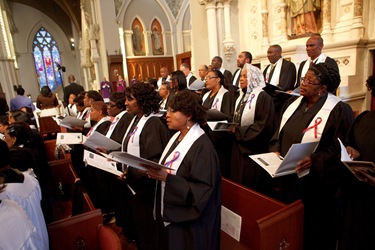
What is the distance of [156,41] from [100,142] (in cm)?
1504

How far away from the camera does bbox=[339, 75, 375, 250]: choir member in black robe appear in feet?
5.07

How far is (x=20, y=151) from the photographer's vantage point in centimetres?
191

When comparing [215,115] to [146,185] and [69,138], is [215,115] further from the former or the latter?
[69,138]

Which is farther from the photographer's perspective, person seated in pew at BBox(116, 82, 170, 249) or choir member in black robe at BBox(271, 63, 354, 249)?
person seated in pew at BBox(116, 82, 170, 249)

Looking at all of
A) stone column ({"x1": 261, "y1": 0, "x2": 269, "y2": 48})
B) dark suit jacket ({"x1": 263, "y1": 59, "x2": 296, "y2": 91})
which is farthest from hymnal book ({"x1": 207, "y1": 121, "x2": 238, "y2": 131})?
stone column ({"x1": 261, "y1": 0, "x2": 269, "y2": 48})

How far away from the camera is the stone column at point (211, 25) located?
275 inches

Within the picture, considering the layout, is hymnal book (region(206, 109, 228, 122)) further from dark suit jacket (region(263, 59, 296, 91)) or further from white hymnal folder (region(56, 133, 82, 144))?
dark suit jacket (region(263, 59, 296, 91))

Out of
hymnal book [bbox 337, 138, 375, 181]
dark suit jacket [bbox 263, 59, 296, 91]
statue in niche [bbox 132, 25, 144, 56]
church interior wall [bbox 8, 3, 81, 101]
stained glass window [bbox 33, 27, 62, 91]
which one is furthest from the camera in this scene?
stained glass window [bbox 33, 27, 62, 91]

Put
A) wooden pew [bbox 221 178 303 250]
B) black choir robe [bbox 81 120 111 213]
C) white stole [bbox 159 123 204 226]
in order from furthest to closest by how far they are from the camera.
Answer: black choir robe [bbox 81 120 111 213] < white stole [bbox 159 123 204 226] < wooden pew [bbox 221 178 303 250]

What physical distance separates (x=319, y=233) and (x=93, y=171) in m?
2.51

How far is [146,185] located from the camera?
2076 mm

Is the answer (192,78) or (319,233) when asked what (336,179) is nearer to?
(319,233)

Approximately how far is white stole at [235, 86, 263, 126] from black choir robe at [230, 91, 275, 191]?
3cm

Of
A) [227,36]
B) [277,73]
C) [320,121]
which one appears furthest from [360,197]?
[227,36]
